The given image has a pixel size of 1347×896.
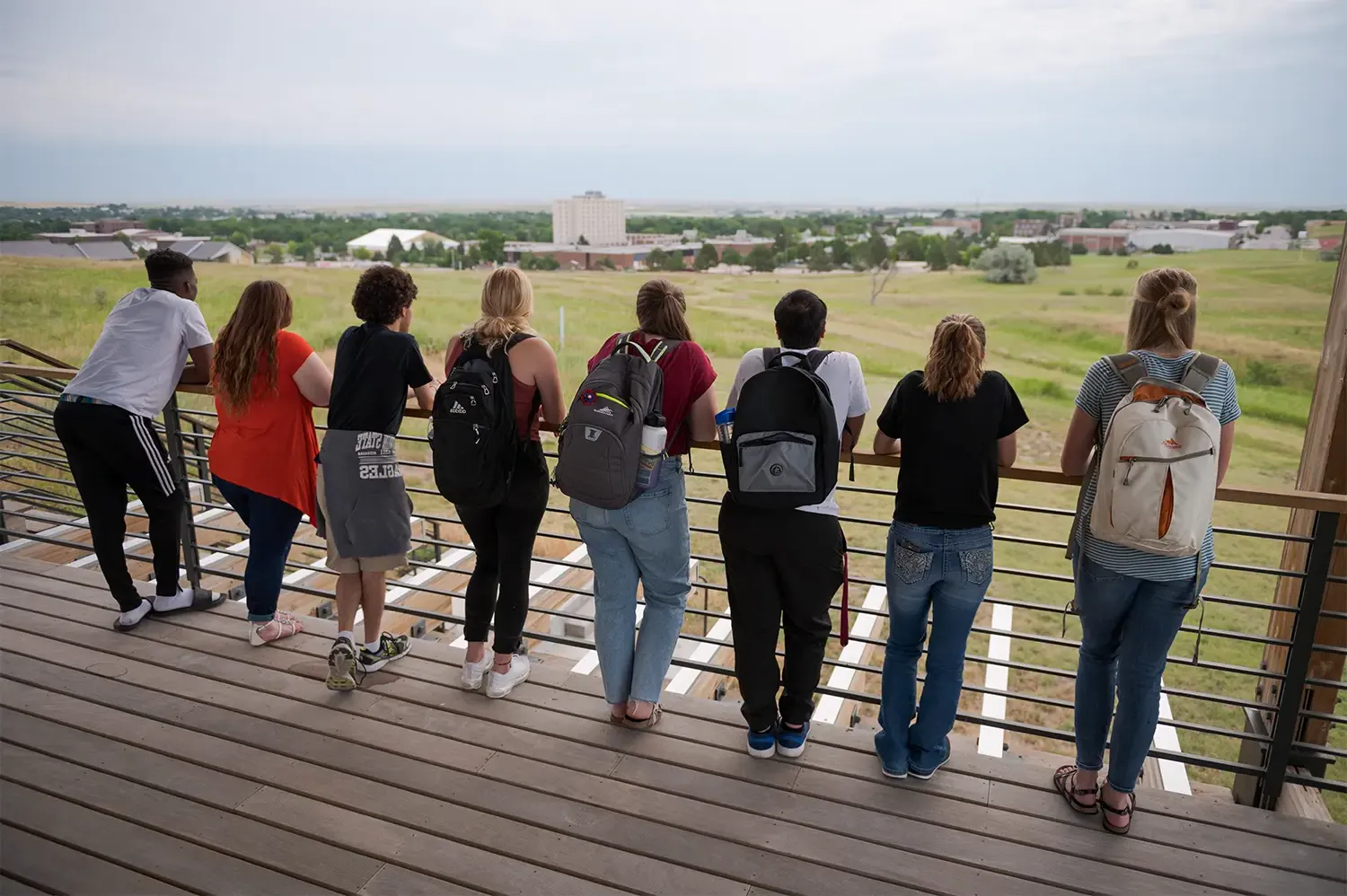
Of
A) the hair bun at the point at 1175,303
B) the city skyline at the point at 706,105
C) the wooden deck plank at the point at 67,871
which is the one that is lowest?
the wooden deck plank at the point at 67,871

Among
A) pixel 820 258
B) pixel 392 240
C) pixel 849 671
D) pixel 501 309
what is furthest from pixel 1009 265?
pixel 501 309

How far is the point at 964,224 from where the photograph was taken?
32562 mm

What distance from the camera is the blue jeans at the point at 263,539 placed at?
2.38m

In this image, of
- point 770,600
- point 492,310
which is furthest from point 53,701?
point 770,600

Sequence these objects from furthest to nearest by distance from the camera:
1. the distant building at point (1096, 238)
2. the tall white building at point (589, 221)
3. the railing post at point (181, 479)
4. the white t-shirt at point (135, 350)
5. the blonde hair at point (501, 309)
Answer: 1. the distant building at point (1096, 238)
2. the tall white building at point (589, 221)
3. the railing post at point (181, 479)
4. the white t-shirt at point (135, 350)
5. the blonde hair at point (501, 309)

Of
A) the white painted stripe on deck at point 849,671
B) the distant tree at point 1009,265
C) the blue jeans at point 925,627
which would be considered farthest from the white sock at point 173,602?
the distant tree at point 1009,265

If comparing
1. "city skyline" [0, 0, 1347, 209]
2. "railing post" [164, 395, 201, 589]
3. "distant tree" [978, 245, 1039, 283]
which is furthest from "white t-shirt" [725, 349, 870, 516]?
"distant tree" [978, 245, 1039, 283]

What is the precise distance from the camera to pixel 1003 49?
127 ft

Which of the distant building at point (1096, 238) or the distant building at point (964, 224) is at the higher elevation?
the distant building at point (964, 224)

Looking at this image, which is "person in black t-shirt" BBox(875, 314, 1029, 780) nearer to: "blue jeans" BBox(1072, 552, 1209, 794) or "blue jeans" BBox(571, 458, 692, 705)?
"blue jeans" BBox(1072, 552, 1209, 794)

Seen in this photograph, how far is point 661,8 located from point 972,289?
1652cm

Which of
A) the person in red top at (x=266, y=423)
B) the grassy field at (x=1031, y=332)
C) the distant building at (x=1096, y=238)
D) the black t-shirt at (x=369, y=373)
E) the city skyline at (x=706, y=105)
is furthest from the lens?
the distant building at (x=1096, y=238)

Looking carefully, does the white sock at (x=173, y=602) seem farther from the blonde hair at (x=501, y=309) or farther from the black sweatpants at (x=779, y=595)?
the black sweatpants at (x=779, y=595)

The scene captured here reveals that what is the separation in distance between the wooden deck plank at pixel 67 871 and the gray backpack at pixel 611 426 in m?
1.08
